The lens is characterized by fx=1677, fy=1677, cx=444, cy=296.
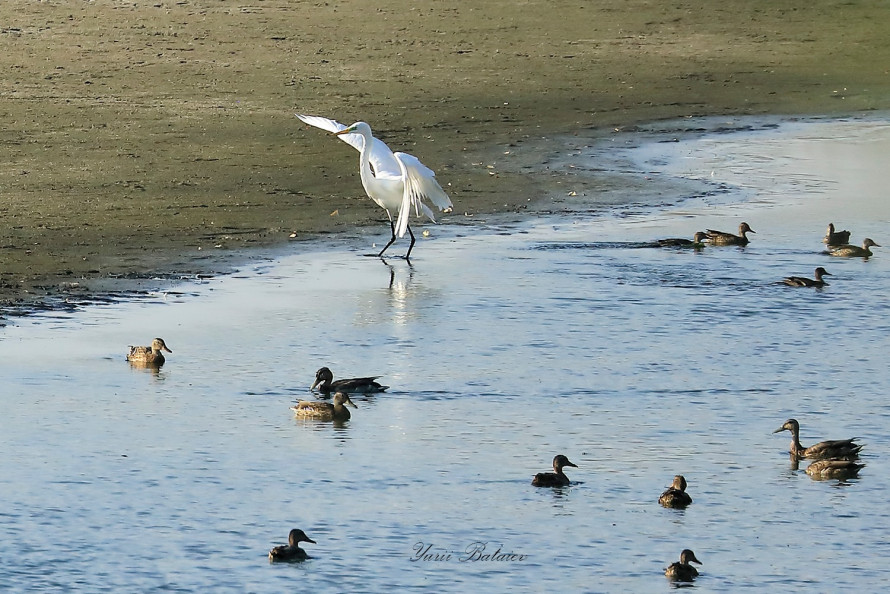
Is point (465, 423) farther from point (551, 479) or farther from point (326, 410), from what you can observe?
point (551, 479)

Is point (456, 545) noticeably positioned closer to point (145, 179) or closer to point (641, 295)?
point (641, 295)

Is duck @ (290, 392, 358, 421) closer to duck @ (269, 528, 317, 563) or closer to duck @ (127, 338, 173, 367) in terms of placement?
duck @ (127, 338, 173, 367)

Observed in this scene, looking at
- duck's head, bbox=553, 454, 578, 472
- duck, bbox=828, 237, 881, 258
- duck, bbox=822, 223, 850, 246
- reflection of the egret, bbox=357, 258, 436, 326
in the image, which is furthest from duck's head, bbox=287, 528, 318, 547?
duck, bbox=822, 223, 850, 246

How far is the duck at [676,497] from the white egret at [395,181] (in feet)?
24.5

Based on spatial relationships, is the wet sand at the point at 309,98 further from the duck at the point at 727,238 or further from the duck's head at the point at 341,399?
the duck's head at the point at 341,399

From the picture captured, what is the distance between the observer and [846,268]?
16.5m

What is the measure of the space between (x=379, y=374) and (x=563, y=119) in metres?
12.3

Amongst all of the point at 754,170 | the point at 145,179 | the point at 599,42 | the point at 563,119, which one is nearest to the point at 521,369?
the point at 145,179

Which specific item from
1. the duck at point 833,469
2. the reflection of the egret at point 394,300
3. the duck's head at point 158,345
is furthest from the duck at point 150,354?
the duck at point 833,469

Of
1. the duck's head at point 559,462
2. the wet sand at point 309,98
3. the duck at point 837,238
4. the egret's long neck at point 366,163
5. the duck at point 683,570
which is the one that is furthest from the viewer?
the wet sand at point 309,98

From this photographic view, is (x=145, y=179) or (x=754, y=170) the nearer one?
(x=145, y=179)

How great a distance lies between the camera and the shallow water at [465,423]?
8.98m

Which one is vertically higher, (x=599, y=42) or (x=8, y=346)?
(x=599, y=42)

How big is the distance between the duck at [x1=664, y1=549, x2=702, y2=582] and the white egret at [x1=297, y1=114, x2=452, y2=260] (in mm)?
8545
